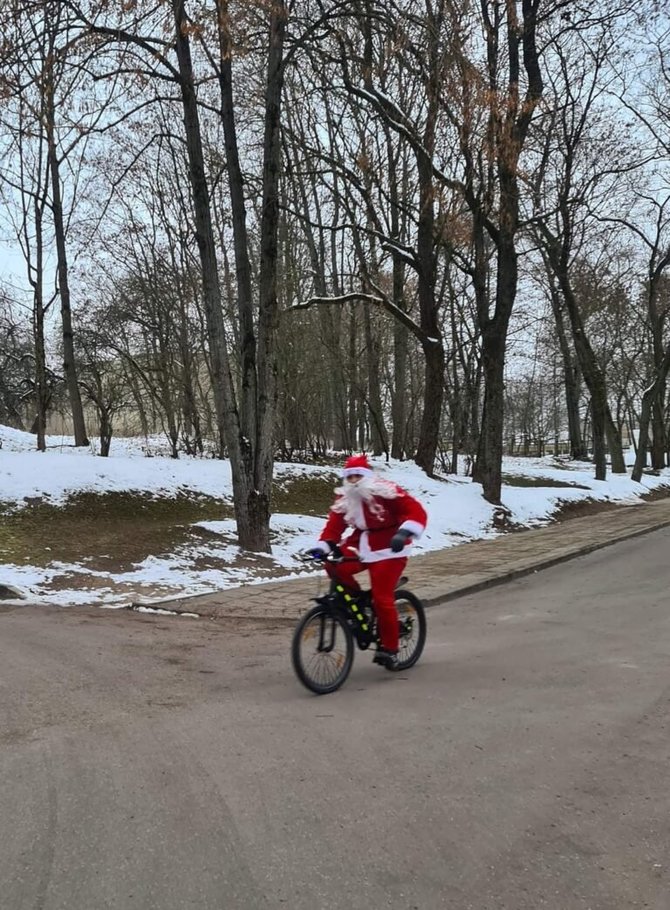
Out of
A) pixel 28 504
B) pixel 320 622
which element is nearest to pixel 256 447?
pixel 28 504

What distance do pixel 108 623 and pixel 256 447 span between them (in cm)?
456

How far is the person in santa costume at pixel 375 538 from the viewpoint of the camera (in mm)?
5332

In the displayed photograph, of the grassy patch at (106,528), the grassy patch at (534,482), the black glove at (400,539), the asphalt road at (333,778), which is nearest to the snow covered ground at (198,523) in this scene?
the grassy patch at (106,528)

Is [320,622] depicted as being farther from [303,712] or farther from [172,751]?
[172,751]

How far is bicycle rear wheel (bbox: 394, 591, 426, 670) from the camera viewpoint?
5.69m

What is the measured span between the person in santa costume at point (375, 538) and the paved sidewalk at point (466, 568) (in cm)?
77

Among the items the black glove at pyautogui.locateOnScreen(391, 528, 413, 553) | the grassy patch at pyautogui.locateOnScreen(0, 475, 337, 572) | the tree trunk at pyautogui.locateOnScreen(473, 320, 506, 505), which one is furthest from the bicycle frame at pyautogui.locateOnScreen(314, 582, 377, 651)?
the tree trunk at pyautogui.locateOnScreen(473, 320, 506, 505)

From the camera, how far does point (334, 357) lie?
22750mm

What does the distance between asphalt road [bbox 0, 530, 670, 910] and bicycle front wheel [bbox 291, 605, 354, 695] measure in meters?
0.15

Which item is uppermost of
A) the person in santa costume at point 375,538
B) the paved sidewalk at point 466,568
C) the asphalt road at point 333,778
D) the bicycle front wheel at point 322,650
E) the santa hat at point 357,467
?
the santa hat at point 357,467

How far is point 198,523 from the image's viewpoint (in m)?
12.1

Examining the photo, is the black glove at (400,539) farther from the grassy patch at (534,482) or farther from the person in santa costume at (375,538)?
the grassy patch at (534,482)

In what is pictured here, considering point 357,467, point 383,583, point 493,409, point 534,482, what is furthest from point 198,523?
point 534,482

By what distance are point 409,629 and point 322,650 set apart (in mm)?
919
